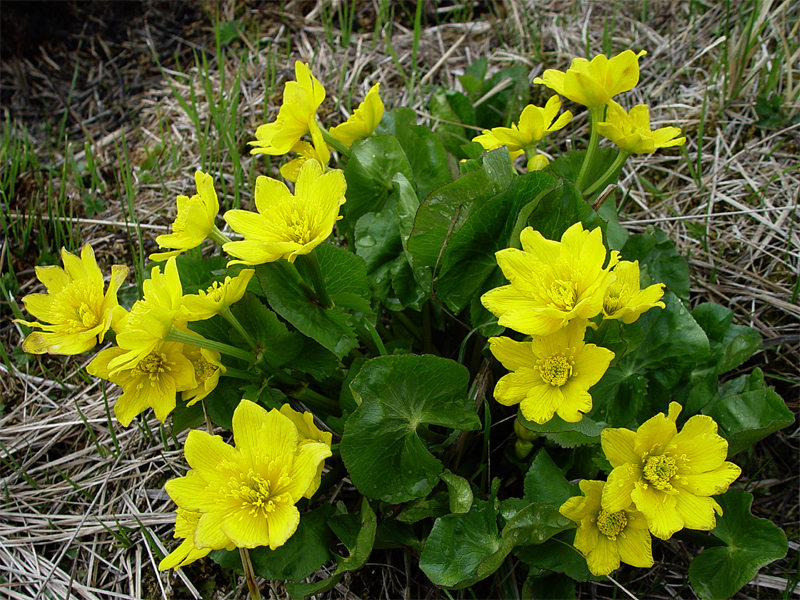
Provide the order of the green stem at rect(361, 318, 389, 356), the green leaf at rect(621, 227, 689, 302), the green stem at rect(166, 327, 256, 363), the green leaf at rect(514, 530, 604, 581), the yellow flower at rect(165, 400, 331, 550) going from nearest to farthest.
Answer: the yellow flower at rect(165, 400, 331, 550)
the green stem at rect(166, 327, 256, 363)
the green leaf at rect(514, 530, 604, 581)
the green stem at rect(361, 318, 389, 356)
the green leaf at rect(621, 227, 689, 302)

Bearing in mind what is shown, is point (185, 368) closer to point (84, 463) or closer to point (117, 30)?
point (84, 463)

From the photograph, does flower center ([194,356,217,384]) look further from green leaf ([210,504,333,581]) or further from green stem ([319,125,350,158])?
green stem ([319,125,350,158])

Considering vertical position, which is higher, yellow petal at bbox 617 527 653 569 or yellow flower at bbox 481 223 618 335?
yellow flower at bbox 481 223 618 335

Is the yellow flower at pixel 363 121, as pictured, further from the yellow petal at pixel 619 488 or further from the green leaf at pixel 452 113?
the yellow petal at pixel 619 488

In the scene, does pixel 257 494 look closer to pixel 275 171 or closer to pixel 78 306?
pixel 78 306

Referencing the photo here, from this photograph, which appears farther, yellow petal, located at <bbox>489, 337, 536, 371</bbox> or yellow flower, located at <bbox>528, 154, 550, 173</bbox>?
yellow flower, located at <bbox>528, 154, 550, 173</bbox>

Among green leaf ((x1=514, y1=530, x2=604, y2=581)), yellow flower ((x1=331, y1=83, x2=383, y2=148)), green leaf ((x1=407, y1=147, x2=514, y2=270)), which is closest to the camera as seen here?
green leaf ((x1=514, y1=530, x2=604, y2=581))

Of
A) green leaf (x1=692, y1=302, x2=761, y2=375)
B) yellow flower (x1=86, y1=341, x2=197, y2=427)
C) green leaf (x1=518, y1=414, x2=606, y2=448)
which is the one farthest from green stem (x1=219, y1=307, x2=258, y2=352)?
green leaf (x1=692, y1=302, x2=761, y2=375)
